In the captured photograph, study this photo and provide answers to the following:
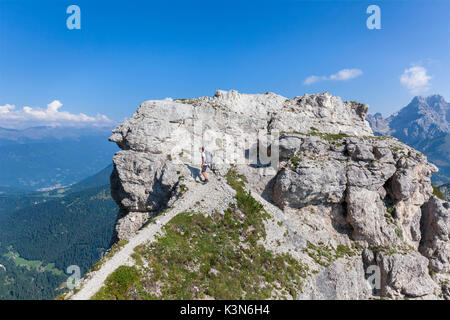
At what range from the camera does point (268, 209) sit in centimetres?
3959

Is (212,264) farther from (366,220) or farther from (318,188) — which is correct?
(366,220)

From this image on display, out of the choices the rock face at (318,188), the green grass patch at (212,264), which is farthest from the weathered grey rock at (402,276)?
the green grass patch at (212,264)

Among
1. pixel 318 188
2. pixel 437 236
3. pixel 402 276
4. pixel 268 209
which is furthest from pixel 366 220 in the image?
pixel 437 236

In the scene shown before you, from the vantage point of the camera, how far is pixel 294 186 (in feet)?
130

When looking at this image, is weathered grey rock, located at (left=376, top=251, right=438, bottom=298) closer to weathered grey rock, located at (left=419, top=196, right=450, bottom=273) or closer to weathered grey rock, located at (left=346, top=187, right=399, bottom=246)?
weathered grey rock, located at (left=346, top=187, right=399, bottom=246)

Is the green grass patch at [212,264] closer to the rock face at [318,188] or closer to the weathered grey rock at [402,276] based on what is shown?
the rock face at [318,188]

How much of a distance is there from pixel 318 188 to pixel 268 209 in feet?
31.5

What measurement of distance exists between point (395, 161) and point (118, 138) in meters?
55.1

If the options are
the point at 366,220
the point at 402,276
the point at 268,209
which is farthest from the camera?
the point at 366,220

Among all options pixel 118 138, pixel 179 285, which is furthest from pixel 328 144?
pixel 118 138

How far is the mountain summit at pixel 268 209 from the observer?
89.8ft

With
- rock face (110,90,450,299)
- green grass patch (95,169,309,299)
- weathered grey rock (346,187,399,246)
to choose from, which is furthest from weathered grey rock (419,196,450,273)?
green grass patch (95,169,309,299)

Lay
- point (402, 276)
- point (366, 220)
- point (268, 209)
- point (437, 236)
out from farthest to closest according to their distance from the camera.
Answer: point (437, 236) → point (366, 220) → point (268, 209) → point (402, 276)

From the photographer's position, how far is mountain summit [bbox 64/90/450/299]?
2736cm
